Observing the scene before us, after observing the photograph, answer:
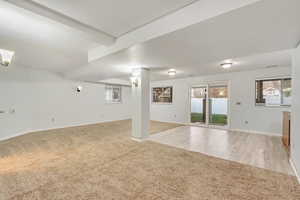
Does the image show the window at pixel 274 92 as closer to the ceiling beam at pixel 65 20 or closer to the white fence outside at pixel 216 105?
the white fence outside at pixel 216 105

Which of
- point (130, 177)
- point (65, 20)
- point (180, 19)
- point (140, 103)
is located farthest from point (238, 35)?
point (140, 103)

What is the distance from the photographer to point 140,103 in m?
4.06

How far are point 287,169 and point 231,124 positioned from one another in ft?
10.7

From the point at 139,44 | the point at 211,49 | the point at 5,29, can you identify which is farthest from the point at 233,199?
the point at 5,29

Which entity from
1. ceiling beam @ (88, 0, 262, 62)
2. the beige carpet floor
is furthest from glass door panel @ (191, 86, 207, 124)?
ceiling beam @ (88, 0, 262, 62)

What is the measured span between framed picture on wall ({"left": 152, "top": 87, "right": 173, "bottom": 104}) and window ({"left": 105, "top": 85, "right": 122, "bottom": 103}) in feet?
7.44

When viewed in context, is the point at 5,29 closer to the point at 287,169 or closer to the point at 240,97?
the point at 287,169

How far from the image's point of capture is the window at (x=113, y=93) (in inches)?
309

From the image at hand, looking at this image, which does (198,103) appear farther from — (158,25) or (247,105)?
(158,25)

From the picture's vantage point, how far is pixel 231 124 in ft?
18.2

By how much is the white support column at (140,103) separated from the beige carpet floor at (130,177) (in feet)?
2.84

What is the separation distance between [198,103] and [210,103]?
2.07 ft

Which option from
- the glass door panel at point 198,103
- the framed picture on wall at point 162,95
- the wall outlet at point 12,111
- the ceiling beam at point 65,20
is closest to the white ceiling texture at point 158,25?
the ceiling beam at point 65,20

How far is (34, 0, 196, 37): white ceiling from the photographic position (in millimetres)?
1626
